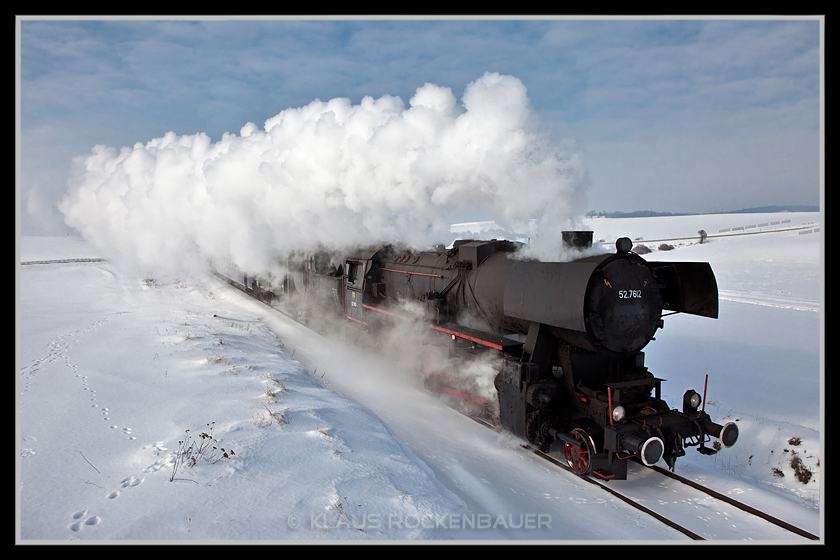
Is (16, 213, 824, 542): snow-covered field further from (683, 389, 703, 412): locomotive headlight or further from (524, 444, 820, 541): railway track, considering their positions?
(683, 389, 703, 412): locomotive headlight

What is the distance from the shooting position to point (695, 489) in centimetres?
622

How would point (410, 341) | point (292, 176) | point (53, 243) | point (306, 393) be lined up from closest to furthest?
1. point (306, 393)
2. point (410, 341)
3. point (292, 176)
4. point (53, 243)

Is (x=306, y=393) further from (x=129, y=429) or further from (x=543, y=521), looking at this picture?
(x=543, y=521)

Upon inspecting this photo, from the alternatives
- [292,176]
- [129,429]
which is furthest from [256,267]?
[129,429]

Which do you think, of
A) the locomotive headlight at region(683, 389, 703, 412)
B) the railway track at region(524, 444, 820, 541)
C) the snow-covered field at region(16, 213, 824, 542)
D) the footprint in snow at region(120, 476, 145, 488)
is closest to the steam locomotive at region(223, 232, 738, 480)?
the locomotive headlight at region(683, 389, 703, 412)

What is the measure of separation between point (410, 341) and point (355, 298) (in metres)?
2.47

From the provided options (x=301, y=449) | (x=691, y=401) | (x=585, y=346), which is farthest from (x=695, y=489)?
(x=301, y=449)

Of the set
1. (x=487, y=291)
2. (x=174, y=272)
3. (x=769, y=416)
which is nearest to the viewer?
(x=487, y=291)

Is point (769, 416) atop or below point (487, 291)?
below

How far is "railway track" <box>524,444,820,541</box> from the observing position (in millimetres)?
5164

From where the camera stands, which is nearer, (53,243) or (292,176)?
(292,176)

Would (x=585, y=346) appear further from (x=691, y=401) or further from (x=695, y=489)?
(x=695, y=489)

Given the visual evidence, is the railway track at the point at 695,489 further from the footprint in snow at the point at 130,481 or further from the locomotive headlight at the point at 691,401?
the footprint in snow at the point at 130,481

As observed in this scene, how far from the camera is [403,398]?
29.8ft
